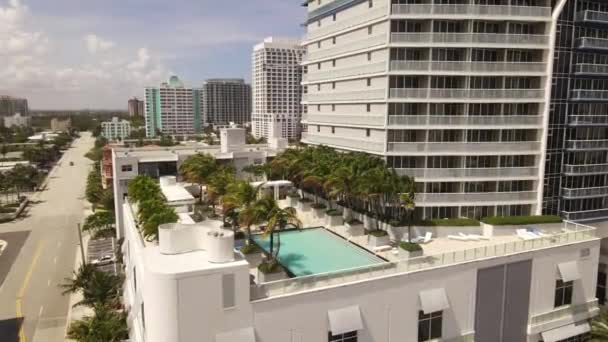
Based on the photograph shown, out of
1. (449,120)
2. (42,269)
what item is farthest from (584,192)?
(42,269)

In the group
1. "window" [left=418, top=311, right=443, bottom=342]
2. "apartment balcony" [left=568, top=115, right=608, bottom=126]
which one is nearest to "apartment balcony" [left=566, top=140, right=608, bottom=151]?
"apartment balcony" [left=568, top=115, right=608, bottom=126]

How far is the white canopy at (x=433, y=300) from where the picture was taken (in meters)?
26.1

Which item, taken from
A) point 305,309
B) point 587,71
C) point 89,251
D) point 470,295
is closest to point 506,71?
point 587,71

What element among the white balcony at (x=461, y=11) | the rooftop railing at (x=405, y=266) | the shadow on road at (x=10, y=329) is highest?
the white balcony at (x=461, y=11)

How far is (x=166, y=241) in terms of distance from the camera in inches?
882

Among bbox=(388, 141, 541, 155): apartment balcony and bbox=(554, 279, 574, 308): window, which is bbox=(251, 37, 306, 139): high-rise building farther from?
bbox=(554, 279, 574, 308): window

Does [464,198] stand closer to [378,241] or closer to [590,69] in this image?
[378,241]

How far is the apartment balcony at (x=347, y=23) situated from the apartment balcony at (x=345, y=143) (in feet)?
41.1

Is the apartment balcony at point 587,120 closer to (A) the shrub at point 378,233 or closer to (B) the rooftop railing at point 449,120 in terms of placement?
(B) the rooftop railing at point 449,120

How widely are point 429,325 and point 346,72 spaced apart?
99.3 feet

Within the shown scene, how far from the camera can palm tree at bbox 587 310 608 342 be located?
2930 cm

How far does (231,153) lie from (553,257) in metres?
43.1

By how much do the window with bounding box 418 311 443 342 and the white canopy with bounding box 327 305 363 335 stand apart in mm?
4989

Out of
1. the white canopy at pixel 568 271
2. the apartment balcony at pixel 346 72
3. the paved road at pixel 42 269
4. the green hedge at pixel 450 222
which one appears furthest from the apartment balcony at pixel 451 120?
the paved road at pixel 42 269
